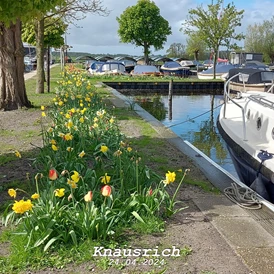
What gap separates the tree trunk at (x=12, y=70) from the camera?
400 inches

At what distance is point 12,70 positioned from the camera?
10.5 m

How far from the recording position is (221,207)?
13.4 ft

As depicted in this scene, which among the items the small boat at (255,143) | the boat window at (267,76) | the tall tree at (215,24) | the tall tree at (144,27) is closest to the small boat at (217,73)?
the tall tree at (215,24)

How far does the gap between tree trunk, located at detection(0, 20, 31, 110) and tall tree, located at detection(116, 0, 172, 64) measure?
4101 cm

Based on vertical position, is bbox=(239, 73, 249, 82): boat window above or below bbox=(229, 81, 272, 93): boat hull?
above

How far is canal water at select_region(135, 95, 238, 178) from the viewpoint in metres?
9.46

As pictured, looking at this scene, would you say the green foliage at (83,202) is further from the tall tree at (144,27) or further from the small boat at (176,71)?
the tall tree at (144,27)

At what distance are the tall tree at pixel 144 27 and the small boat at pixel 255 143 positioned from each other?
45.2 m

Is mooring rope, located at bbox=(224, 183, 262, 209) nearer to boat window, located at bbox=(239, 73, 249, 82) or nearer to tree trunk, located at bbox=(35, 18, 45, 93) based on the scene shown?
boat window, located at bbox=(239, 73, 249, 82)

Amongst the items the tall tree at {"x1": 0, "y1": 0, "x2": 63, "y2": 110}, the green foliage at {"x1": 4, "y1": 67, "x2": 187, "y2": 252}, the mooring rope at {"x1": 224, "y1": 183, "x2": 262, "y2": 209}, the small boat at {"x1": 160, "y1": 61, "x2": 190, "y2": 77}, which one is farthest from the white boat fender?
the small boat at {"x1": 160, "y1": 61, "x2": 190, "y2": 77}

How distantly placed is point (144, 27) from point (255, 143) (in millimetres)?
48189

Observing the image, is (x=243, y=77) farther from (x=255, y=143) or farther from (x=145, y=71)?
(x=145, y=71)

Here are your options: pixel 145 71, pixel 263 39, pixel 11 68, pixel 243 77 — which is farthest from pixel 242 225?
pixel 263 39

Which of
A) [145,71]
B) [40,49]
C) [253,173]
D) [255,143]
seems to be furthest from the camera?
[145,71]
